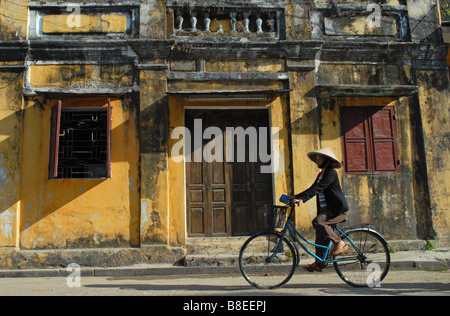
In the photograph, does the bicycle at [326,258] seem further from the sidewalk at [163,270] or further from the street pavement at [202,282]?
the sidewalk at [163,270]

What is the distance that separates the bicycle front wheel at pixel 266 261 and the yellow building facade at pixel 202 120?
88.3 inches

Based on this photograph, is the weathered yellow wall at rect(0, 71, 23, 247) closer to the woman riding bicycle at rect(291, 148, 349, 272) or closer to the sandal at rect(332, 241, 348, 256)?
the woman riding bicycle at rect(291, 148, 349, 272)

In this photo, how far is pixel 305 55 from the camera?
26.6 ft

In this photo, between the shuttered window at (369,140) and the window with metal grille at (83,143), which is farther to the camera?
the shuttered window at (369,140)

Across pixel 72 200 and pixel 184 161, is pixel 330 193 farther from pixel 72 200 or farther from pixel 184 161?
pixel 72 200

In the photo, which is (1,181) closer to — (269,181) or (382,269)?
(269,181)

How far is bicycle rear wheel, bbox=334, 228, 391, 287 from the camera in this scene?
16.9 ft

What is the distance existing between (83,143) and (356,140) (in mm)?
5480

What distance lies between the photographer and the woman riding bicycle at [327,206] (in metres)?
5.11

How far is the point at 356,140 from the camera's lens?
8125 mm

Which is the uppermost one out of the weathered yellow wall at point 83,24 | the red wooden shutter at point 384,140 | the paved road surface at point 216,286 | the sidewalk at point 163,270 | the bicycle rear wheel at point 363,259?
the weathered yellow wall at point 83,24

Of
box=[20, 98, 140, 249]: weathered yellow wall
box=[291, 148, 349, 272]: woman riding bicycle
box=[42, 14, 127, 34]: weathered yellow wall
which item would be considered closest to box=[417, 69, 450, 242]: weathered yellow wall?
box=[291, 148, 349, 272]: woman riding bicycle

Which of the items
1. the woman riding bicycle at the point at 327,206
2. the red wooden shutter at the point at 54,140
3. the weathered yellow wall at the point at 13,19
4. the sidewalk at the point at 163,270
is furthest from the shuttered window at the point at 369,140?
the weathered yellow wall at the point at 13,19

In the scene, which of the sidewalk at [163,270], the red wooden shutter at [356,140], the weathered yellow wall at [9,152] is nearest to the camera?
the sidewalk at [163,270]
